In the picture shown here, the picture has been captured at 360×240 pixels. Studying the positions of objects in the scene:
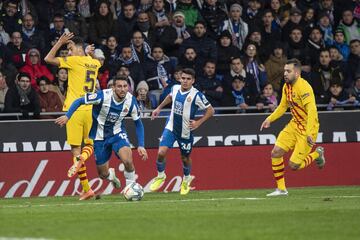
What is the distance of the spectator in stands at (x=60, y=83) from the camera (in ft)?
75.2

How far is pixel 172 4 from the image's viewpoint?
84.7ft

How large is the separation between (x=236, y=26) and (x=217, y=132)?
11.6ft

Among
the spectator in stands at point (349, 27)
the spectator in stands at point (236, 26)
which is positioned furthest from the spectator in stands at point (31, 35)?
the spectator in stands at point (349, 27)

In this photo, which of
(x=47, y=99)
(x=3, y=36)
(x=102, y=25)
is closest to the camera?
(x=47, y=99)

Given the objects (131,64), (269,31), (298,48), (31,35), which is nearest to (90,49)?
(131,64)

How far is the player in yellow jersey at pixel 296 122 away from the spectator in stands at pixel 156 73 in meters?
5.23

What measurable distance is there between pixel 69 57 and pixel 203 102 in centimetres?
283

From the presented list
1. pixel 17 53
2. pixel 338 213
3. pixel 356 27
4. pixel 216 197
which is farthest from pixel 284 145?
pixel 356 27

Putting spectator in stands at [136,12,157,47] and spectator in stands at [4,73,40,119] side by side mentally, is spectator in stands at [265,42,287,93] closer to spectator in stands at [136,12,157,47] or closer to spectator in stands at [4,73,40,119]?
spectator in stands at [136,12,157,47]

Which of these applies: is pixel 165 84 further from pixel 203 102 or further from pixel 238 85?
pixel 203 102

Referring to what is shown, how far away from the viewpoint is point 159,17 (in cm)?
2522

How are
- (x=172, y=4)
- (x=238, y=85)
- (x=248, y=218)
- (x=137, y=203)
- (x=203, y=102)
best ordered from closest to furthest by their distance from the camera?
(x=248, y=218), (x=137, y=203), (x=203, y=102), (x=238, y=85), (x=172, y=4)

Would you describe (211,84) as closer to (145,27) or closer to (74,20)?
(145,27)

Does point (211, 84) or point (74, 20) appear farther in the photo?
point (74, 20)
